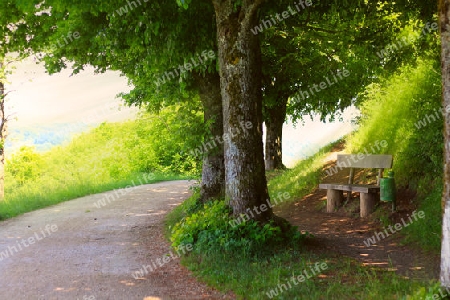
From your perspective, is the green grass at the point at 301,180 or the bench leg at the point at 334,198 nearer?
the bench leg at the point at 334,198

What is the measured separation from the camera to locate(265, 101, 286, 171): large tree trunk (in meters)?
22.3

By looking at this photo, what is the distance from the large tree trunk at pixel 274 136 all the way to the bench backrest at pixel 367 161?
28.5ft

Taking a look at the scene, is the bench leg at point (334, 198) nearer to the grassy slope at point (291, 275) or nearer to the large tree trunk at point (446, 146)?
the grassy slope at point (291, 275)

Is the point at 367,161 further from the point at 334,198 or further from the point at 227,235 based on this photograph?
the point at 227,235

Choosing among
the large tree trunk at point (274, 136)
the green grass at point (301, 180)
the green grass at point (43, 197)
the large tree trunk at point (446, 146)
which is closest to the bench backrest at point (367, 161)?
the green grass at point (301, 180)

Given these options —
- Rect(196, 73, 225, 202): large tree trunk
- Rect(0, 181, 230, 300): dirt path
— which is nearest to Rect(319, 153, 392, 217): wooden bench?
Rect(196, 73, 225, 202): large tree trunk

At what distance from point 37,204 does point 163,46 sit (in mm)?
9852

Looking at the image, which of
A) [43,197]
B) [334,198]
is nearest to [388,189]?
[334,198]

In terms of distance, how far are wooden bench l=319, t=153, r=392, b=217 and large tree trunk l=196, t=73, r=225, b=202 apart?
2.82m

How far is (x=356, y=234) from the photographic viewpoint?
10.7 m

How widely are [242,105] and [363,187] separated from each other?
440cm

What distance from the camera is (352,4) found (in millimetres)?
11031

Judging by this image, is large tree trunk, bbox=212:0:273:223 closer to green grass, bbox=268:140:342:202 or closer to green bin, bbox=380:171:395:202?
green bin, bbox=380:171:395:202

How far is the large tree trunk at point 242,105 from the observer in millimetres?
8914
